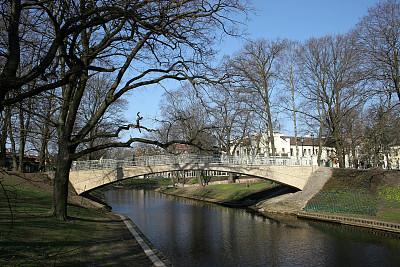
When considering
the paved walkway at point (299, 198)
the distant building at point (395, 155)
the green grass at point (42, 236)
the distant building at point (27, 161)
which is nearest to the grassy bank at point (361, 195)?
the paved walkway at point (299, 198)

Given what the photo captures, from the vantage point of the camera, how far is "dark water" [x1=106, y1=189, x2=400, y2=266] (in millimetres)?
14172

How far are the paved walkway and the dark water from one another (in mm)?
2321

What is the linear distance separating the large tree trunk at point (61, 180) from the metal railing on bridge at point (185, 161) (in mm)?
13423

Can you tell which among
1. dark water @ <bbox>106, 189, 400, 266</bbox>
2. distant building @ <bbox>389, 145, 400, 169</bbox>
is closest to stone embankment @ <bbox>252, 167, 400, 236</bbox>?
dark water @ <bbox>106, 189, 400, 266</bbox>

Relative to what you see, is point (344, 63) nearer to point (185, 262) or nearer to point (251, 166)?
point (251, 166)

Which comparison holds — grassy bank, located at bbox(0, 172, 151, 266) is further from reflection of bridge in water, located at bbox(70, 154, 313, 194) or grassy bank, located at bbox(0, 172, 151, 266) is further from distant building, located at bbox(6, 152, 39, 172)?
reflection of bridge in water, located at bbox(70, 154, 313, 194)

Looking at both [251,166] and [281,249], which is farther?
[251,166]

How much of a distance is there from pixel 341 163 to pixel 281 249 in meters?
20.7

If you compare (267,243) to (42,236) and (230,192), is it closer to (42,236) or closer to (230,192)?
(42,236)

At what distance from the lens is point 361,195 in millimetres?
24047

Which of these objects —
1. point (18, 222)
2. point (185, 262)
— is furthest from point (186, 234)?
point (18, 222)

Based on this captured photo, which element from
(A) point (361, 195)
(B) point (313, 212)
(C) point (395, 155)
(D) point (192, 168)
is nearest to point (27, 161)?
(D) point (192, 168)

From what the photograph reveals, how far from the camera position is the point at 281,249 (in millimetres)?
15984

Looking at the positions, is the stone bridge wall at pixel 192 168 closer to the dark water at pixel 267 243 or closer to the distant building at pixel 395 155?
the dark water at pixel 267 243
